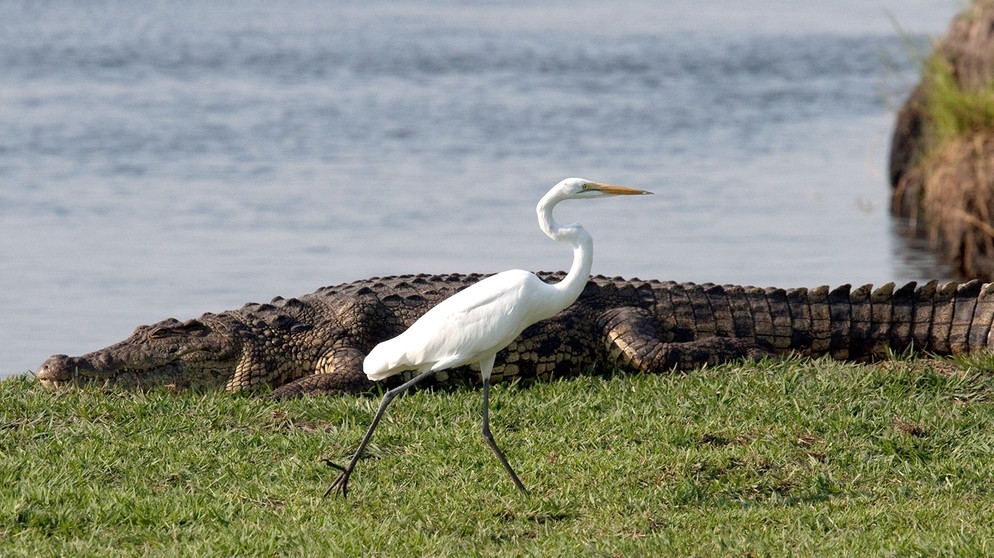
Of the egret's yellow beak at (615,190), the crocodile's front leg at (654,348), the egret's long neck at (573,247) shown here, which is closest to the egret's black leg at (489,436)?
the egret's long neck at (573,247)

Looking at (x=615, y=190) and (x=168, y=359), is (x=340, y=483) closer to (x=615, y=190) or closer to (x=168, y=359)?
(x=615, y=190)

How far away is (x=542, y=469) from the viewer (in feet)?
17.3

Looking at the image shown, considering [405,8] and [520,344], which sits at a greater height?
[405,8]

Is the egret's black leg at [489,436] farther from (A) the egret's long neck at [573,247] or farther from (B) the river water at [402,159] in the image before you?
(B) the river water at [402,159]

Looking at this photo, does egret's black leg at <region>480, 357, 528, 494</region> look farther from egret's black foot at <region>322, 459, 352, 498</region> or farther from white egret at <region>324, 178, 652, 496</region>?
egret's black foot at <region>322, 459, 352, 498</region>

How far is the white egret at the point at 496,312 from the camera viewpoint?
4.89m

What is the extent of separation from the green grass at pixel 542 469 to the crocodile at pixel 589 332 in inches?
13.1

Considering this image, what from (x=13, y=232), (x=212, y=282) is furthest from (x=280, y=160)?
(x=212, y=282)

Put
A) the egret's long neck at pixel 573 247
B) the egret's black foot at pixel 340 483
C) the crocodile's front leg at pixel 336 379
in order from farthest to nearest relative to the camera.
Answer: the crocodile's front leg at pixel 336 379 < the egret's black foot at pixel 340 483 < the egret's long neck at pixel 573 247

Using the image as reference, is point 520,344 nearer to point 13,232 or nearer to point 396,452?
point 396,452

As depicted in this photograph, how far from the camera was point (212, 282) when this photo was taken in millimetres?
10656

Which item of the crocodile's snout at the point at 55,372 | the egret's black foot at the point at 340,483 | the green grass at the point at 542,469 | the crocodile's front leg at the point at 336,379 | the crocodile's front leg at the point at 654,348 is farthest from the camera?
the crocodile's front leg at the point at 654,348

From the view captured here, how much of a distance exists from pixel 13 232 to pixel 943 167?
331 inches

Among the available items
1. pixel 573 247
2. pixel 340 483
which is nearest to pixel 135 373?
pixel 340 483
